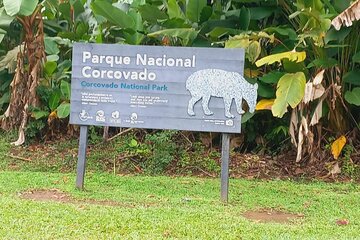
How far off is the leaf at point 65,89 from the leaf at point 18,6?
5.51 feet

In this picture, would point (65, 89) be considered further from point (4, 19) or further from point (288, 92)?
point (288, 92)

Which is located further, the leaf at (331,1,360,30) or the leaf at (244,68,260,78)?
the leaf at (244,68,260,78)

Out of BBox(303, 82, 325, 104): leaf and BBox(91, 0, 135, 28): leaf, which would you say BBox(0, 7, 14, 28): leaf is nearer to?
BBox(91, 0, 135, 28): leaf

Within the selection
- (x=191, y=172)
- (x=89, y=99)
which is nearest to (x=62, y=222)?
(x=89, y=99)

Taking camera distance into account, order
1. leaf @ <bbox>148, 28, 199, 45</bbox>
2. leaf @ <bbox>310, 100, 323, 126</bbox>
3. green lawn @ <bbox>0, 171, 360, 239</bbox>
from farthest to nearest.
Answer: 1. leaf @ <bbox>148, 28, 199, 45</bbox>
2. leaf @ <bbox>310, 100, 323, 126</bbox>
3. green lawn @ <bbox>0, 171, 360, 239</bbox>

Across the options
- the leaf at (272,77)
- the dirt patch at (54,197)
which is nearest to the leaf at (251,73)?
the leaf at (272,77)

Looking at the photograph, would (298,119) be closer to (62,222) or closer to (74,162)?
(74,162)

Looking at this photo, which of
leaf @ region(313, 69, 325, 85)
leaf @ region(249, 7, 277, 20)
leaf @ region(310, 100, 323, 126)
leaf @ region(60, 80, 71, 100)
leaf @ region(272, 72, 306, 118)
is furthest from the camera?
leaf @ region(60, 80, 71, 100)

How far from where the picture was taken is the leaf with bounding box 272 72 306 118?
6688mm

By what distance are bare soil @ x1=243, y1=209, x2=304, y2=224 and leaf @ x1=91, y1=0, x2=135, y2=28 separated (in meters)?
3.68

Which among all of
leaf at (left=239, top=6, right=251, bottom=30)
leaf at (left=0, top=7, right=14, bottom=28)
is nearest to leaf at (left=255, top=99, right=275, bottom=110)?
leaf at (left=239, top=6, right=251, bottom=30)

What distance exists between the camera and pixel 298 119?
7688mm

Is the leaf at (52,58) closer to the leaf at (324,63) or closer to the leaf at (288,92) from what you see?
the leaf at (288,92)

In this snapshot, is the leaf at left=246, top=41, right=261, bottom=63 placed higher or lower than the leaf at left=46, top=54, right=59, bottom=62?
lower
